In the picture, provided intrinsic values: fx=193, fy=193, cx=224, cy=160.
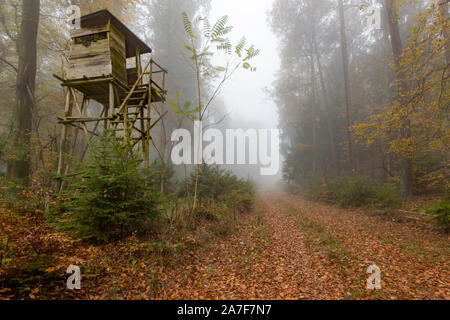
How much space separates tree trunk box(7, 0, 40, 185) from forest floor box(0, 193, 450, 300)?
Answer: 4.13 metres

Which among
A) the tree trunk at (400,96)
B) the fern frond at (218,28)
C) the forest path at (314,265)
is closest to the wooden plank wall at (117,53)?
the fern frond at (218,28)

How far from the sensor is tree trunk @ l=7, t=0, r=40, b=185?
286 inches

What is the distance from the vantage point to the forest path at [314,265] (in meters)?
3.54

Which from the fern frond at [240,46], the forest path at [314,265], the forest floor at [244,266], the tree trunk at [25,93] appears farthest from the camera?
the tree trunk at [25,93]

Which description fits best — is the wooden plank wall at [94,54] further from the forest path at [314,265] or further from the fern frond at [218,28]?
the forest path at [314,265]

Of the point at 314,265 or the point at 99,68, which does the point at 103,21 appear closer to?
the point at 99,68

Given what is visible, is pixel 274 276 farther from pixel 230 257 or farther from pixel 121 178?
pixel 121 178

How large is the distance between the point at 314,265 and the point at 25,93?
12.0 metres

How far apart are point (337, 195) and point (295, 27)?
16.0 meters

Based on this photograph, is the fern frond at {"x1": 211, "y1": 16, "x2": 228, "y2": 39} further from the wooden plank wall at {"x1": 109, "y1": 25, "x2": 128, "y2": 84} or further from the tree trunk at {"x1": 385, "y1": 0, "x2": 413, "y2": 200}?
the tree trunk at {"x1": 385, "y1": 0, "x2": 413, "y2": 200}

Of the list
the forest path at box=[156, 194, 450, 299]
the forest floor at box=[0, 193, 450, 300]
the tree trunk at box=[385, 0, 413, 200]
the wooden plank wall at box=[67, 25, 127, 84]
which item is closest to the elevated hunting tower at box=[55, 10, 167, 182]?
the wooden plank wall at box=[67, 25, 127, 84]

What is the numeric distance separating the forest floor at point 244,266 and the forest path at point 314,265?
19mm
